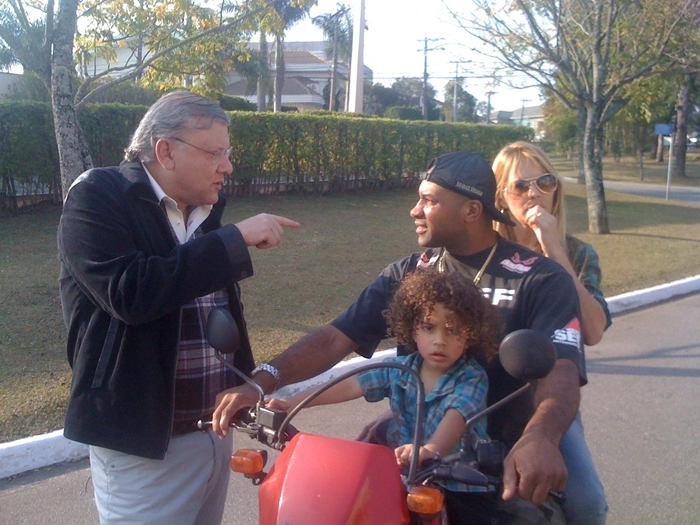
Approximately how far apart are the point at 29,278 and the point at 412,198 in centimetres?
1026

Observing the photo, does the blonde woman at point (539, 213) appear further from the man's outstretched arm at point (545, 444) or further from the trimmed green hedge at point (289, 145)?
the trimmed green hedge at point (289, 145)

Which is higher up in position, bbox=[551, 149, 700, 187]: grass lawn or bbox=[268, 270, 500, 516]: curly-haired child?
bbox=[551, 149, 700, 187]: grass lawn

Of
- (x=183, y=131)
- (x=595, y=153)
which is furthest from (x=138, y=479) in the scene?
(x=595, y=153)

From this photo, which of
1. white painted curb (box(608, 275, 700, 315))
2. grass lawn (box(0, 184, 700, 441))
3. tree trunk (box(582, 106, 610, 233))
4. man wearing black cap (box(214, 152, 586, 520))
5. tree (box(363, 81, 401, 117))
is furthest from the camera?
tree (box(363, 81, 401, 117))

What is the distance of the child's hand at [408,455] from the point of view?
1.68 metres

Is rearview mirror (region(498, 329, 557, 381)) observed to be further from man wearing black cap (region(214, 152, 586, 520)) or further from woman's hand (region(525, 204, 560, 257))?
woman's hand (region(525, 204, 560, 257))

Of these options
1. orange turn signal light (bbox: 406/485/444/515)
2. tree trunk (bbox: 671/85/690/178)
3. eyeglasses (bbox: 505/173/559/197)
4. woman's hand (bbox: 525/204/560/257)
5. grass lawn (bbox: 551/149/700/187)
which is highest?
tree trunk (bbox: 671/85/690/178)

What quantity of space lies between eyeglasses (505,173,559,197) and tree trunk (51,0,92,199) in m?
4.29

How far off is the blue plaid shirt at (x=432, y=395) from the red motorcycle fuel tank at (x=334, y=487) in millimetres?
406

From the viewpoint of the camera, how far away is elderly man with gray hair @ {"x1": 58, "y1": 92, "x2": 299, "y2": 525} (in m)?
1.95

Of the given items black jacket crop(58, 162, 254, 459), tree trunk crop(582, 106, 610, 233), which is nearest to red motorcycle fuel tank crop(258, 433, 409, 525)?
black jacket crop(58, 162, 254, 459)

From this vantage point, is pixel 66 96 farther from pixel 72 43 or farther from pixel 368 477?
pixel 368 477

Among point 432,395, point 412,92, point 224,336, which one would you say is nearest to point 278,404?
point 224,336

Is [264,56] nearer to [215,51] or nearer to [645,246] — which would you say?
[645,246]
